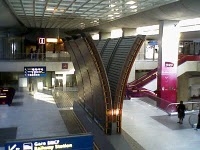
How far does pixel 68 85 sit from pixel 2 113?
1610 centimetres

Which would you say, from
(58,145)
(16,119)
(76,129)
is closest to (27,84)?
(16,119)

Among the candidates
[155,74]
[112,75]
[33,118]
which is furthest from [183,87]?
[112,75]

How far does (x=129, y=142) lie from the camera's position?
11469 millimetres

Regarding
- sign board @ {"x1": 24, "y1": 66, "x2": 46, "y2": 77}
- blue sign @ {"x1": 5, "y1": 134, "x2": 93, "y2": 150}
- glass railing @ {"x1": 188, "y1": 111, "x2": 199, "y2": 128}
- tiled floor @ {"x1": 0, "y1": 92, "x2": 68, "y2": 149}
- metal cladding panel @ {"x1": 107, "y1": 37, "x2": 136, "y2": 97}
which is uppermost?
metal cladding panel @ {"x1": 107, "y1": 37, "x2": 136, "y2": 97}

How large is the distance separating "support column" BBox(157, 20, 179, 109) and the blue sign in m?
15.5

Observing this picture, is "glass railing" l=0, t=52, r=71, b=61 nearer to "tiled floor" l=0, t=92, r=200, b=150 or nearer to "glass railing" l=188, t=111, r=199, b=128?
"tiled floor" l=0, t=92, r=200, b=150

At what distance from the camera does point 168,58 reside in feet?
70.7

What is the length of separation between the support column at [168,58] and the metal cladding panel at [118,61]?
Result: 29.6 feet

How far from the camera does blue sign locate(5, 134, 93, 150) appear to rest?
6016 millimetres

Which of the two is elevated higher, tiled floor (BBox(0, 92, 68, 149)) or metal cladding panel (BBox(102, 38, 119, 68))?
metal cladding panel (BBox(102, 38, 119, 68))

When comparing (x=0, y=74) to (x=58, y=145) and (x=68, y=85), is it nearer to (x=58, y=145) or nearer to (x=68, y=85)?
(x=68, y=85)

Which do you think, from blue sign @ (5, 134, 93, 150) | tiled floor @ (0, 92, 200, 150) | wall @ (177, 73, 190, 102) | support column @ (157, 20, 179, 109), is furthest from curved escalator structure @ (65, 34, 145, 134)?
wall @ (177, 73, 190, 102)

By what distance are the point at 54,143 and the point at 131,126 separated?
813cm

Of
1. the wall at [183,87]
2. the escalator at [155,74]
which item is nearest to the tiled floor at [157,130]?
the escalator at [155,74]
